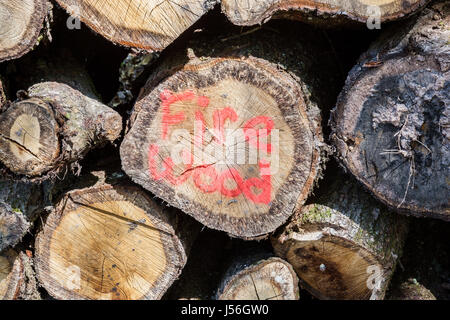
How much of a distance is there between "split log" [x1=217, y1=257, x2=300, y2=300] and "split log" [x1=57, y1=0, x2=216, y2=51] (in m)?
1.14

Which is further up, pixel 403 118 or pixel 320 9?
pixel 320 9

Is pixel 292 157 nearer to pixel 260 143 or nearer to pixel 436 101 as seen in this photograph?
pixel 260 143

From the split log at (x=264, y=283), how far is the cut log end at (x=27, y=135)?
104 centimetres

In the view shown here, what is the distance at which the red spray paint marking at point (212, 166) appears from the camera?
1.73 meters

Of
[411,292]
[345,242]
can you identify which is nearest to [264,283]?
[345,242]

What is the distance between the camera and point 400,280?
2.31 m

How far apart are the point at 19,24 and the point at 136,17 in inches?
20.1

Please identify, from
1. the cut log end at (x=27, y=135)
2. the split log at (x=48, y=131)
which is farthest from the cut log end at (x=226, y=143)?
the cut log end at (x=27, y=135)

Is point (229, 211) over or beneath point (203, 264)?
over

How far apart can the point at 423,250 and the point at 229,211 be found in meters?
1.36

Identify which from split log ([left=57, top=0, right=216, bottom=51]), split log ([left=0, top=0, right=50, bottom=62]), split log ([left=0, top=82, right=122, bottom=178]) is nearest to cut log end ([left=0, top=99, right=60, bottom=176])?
split log ([left=0, top=82, right=122, bottom=178])

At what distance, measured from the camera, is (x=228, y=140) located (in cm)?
174

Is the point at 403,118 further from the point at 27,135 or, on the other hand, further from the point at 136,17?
the point at 27,135

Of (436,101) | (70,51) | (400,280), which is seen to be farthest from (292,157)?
(70,51)
